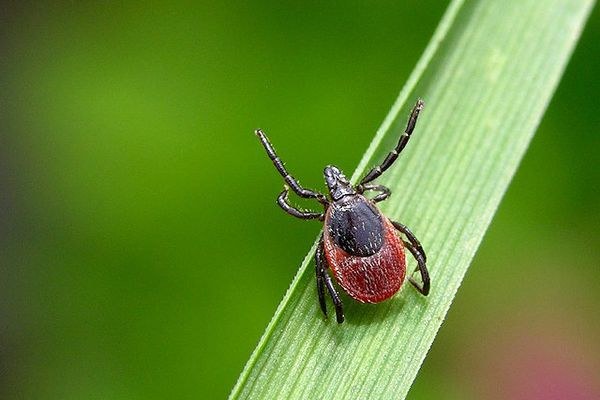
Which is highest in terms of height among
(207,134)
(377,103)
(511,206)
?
(207,134)

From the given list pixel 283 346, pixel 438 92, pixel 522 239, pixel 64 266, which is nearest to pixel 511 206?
pixel 522 239

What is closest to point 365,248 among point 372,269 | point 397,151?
point 372,269

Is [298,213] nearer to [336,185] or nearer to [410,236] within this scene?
[336,185]

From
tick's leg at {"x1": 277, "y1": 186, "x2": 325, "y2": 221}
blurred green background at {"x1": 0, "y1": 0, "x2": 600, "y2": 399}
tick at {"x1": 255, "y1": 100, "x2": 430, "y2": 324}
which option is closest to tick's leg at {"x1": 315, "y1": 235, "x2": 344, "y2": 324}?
tick at {"x1": 255, "y1": 100, "x2": 430, "y2": 324}

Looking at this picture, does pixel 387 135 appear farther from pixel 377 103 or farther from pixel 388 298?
pixel 377 103

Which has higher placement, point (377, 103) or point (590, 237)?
point (377, 103)
